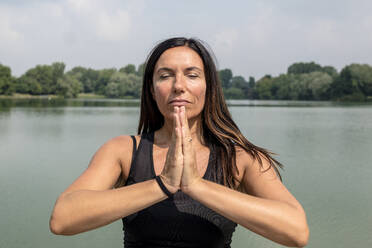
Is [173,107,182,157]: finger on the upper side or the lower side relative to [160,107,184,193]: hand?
upper

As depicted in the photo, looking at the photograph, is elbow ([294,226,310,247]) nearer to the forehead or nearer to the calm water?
the forehead

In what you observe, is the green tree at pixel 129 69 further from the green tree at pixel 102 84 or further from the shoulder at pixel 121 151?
the shoulder at pixel 121 151

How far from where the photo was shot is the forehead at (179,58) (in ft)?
7.29

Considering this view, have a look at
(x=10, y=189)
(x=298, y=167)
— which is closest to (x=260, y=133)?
(x=298, y=167)

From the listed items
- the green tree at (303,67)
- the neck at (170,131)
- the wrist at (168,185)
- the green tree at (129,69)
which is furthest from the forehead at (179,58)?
the green tree at (129,69)

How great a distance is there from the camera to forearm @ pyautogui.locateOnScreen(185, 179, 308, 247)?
1794 mm

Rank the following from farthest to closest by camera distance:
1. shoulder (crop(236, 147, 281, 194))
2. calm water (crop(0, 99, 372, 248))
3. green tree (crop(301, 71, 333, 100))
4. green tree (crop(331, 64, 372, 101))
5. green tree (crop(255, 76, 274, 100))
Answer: green tree (crop(255, 76, 274, 100)) < green tree (crop(301, 71, 333, 100)) < green tree (crop(331, 64, 372, 101)) < calm water (crop(0, 99, 372, 248)) < shoulder (crop(236, 147, 281, 194))

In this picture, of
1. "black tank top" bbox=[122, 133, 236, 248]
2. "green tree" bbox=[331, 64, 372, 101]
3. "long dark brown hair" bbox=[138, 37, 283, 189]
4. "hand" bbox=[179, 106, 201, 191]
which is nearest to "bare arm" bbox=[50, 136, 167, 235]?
"hand" bbox=[179, 106, 201, 191]

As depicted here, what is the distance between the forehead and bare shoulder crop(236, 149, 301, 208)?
2.11 feet

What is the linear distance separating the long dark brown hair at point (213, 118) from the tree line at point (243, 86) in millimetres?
86522

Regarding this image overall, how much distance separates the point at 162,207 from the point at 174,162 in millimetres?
397

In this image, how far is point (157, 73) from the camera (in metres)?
2.27

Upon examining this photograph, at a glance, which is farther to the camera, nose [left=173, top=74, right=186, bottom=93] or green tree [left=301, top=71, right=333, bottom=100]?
green tree [left=301, top=71, right=333, bottom=100]

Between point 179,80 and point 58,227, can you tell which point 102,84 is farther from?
point 58,227
